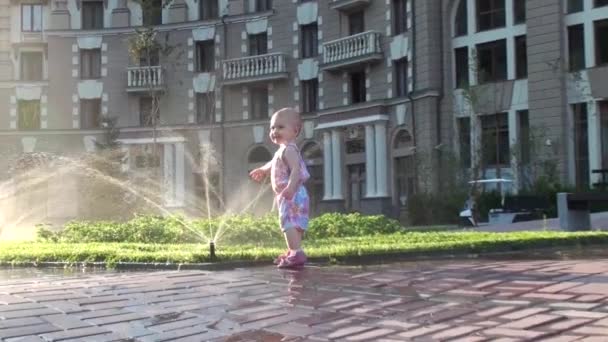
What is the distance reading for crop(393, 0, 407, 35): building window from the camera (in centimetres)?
3791

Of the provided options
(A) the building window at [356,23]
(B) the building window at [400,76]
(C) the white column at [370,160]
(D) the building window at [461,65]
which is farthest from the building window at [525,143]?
(A) the building window at [356,23]

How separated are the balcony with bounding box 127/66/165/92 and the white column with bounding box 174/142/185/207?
3.91 meters

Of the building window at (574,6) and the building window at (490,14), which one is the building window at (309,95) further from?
the building window at (574,6)

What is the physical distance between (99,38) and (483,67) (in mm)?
25046

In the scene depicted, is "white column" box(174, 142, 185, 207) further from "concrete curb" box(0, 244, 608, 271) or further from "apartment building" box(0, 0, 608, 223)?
"concrete curb" box(0, 244, 608, 271)

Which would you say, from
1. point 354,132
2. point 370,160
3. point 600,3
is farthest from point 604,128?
point 354,132

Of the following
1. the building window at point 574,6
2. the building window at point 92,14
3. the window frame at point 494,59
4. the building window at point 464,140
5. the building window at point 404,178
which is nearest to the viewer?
the building window at point 574,6

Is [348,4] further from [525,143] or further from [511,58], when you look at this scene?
[525,143]

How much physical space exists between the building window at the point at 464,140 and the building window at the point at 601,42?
20.9ft

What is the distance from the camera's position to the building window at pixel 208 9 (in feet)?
153

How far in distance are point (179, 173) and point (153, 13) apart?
1004 cm

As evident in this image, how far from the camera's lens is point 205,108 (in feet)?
151

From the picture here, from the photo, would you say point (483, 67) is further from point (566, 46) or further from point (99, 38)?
point (99, 38)

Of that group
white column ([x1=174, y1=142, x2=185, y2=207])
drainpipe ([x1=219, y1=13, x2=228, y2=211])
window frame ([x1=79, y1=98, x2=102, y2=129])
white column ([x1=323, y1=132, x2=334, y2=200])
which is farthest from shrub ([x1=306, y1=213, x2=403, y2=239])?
window frame ([x1=79, y1=98, x2=102, y2=129])
